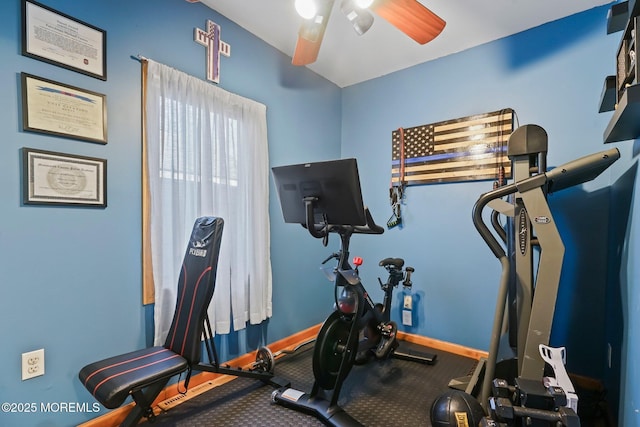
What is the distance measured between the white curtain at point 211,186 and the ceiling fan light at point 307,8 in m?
0.84

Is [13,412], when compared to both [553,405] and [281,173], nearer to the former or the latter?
[281,173]

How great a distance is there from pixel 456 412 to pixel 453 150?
2022 millimetres

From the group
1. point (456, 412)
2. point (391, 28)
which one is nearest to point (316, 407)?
point (456, 412)

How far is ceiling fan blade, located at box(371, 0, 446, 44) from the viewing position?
5.30ft

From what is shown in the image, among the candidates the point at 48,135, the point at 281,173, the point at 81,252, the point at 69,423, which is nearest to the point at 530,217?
the point at 281,173

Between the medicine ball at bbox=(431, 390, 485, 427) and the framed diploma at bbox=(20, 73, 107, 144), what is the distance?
2.26 meters

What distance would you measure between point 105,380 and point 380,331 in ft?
6.11

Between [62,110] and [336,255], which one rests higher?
[62,110]

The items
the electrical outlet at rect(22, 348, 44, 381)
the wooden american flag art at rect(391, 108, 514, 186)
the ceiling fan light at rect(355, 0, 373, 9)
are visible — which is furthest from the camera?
the wooden american flag art at rect(391, 108, 514, 186)

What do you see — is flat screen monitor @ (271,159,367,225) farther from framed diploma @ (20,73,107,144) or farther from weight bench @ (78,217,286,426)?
framed diploma @ (20,73,107,144)

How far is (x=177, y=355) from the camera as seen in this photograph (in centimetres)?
166

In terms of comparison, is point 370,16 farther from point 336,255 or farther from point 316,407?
point 316,407

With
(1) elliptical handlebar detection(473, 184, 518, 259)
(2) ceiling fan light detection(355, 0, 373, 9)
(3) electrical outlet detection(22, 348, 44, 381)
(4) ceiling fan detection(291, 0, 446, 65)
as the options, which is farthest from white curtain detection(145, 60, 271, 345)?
(1) elliptical handlebar detection(473, 184, 518, 259)

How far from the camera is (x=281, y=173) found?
188 cm
